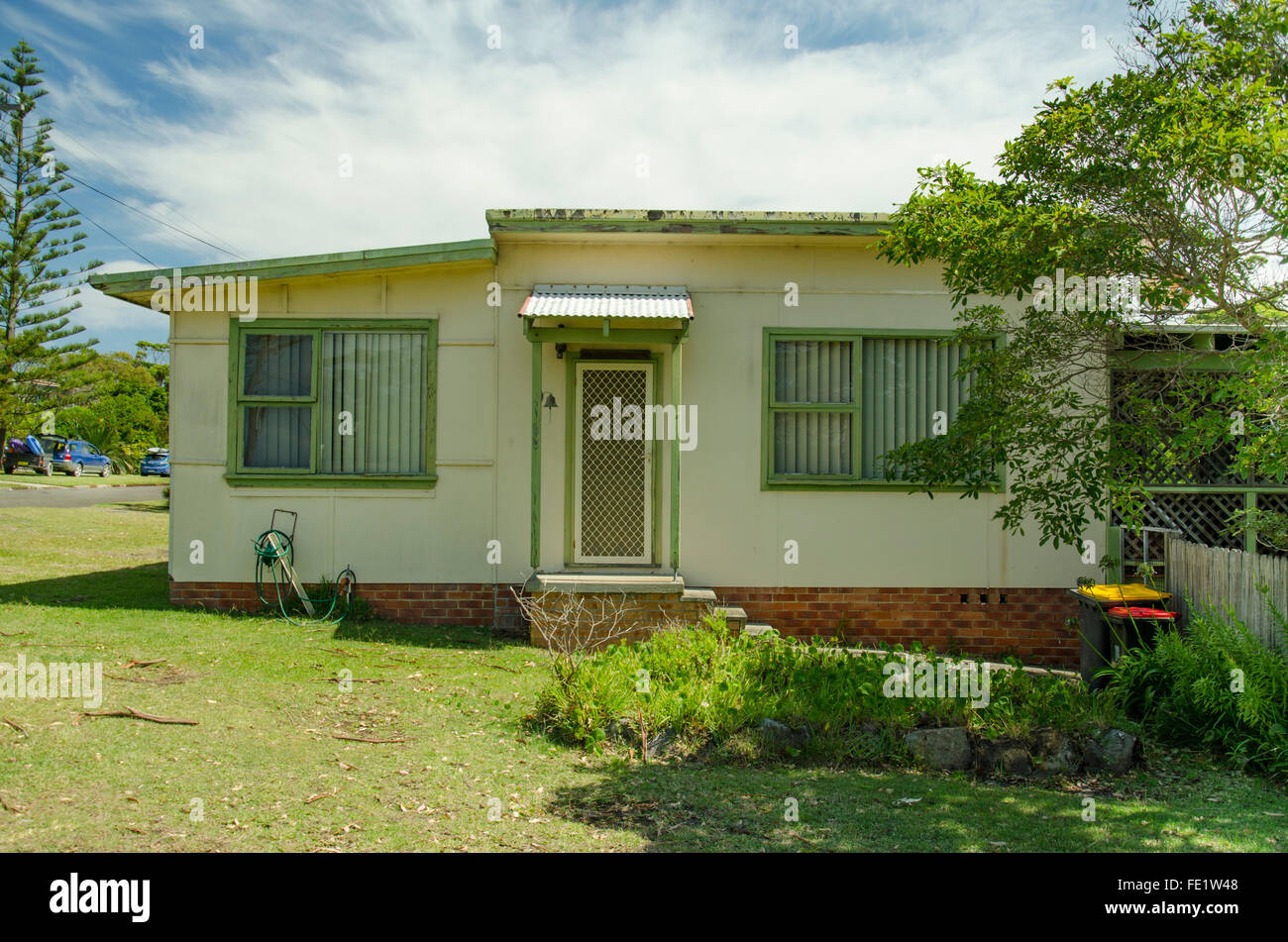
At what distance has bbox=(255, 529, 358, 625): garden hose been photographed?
905cm

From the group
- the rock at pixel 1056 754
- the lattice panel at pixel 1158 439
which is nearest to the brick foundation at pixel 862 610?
the lattice panel at pixel 1158 439

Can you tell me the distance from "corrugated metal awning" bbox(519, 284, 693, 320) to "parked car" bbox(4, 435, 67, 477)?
33.3 metres

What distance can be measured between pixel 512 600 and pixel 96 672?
3776 millimetres

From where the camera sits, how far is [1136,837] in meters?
4.46

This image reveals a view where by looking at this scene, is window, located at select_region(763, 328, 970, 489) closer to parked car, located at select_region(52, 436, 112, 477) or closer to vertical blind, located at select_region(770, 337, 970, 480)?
vertical blind, located at select_region(770, 337, 970, 480)

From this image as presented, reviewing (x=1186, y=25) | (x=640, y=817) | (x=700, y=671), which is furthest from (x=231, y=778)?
(x=1186, y=25)

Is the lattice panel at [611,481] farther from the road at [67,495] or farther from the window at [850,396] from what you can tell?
the road at [67,495]

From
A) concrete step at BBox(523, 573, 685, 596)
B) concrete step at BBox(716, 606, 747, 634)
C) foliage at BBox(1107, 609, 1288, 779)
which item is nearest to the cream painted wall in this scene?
concrete step at BBox(523, 573, 685, 596)

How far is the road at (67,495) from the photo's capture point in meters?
22.1

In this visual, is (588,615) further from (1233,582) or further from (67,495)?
(67,495)

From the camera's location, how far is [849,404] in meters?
9.45

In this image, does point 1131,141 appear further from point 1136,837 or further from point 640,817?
point 640,817

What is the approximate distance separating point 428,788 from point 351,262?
593 cm

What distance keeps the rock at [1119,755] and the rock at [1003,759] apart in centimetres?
48
